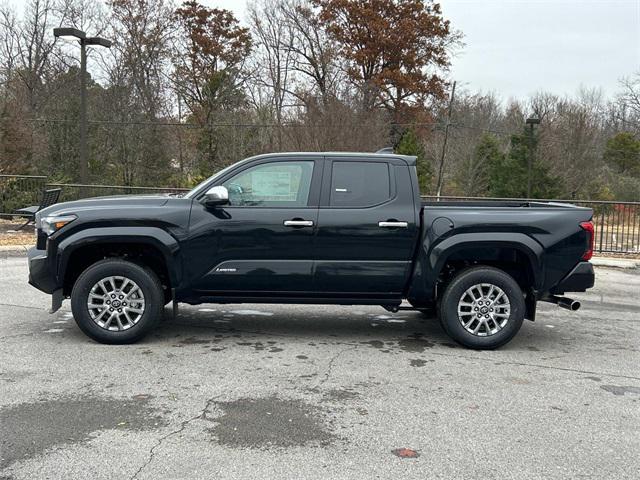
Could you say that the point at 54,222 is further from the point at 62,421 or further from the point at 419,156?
the point at 419,156

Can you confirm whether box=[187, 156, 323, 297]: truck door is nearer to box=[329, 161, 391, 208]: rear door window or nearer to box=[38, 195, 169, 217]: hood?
box=[329, 161, 391, 208]: rear door window

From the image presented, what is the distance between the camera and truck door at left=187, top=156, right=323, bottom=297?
19.1 ft

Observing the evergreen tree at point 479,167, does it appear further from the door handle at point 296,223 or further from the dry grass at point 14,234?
the door handle at point 296,223

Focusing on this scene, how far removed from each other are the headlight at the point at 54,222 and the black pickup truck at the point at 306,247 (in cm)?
1

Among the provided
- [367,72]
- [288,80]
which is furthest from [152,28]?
[367,72]

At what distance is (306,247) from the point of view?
5.87 m

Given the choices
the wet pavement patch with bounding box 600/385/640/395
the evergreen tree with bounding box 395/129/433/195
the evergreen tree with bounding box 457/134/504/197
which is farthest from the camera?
the evergreen tree with bounding box 457/134/504/197

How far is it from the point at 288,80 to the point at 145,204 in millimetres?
30399

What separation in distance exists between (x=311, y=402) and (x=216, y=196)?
217 cm

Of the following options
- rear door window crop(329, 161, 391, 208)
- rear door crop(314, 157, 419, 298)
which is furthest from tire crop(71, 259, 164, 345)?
rear door window crop(329, 161, 391, 208)

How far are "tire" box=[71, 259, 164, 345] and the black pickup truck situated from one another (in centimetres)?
1

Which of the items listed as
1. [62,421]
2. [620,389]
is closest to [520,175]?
[620,389]

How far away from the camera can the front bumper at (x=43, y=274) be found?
580 centimetres

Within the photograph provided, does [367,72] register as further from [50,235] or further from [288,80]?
[50,235]
